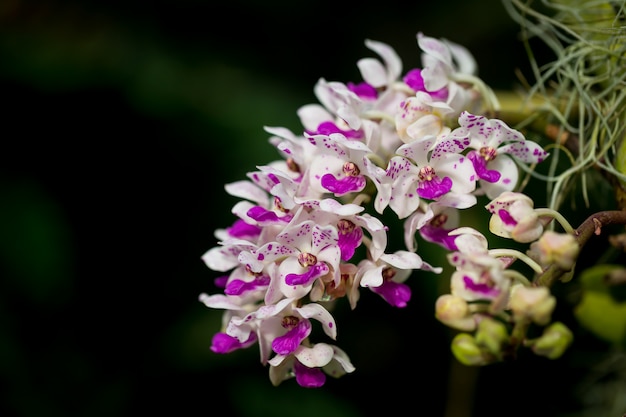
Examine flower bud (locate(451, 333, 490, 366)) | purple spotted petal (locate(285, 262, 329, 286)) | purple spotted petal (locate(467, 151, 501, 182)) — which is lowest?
flower bud (locate(451, 333, 490, 366))

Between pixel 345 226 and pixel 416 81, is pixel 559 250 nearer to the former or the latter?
pixel 345 226

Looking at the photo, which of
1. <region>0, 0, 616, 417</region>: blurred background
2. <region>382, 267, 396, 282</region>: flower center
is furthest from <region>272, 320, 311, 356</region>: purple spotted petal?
<region>0, 0, 616, 417</region>: blurred background

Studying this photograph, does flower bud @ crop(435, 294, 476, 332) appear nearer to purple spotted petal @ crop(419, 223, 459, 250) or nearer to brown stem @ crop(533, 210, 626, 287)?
brown stem @ crop(533, 210, 626, 287)

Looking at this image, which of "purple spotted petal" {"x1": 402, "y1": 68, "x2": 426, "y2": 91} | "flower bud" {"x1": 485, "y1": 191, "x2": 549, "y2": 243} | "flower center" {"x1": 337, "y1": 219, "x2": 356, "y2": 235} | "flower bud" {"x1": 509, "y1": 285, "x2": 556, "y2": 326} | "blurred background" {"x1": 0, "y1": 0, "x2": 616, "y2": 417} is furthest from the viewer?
"blurred background" {"x1": 0, "y1": 0, "x2": 616, "y2": 417}

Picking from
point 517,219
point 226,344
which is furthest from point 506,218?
point 226,344

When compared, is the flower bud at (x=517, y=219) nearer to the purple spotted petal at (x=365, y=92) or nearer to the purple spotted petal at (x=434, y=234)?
the purple spotted petal at (x=434, y=234)

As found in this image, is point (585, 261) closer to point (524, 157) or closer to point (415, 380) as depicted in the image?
point (524, 157)
